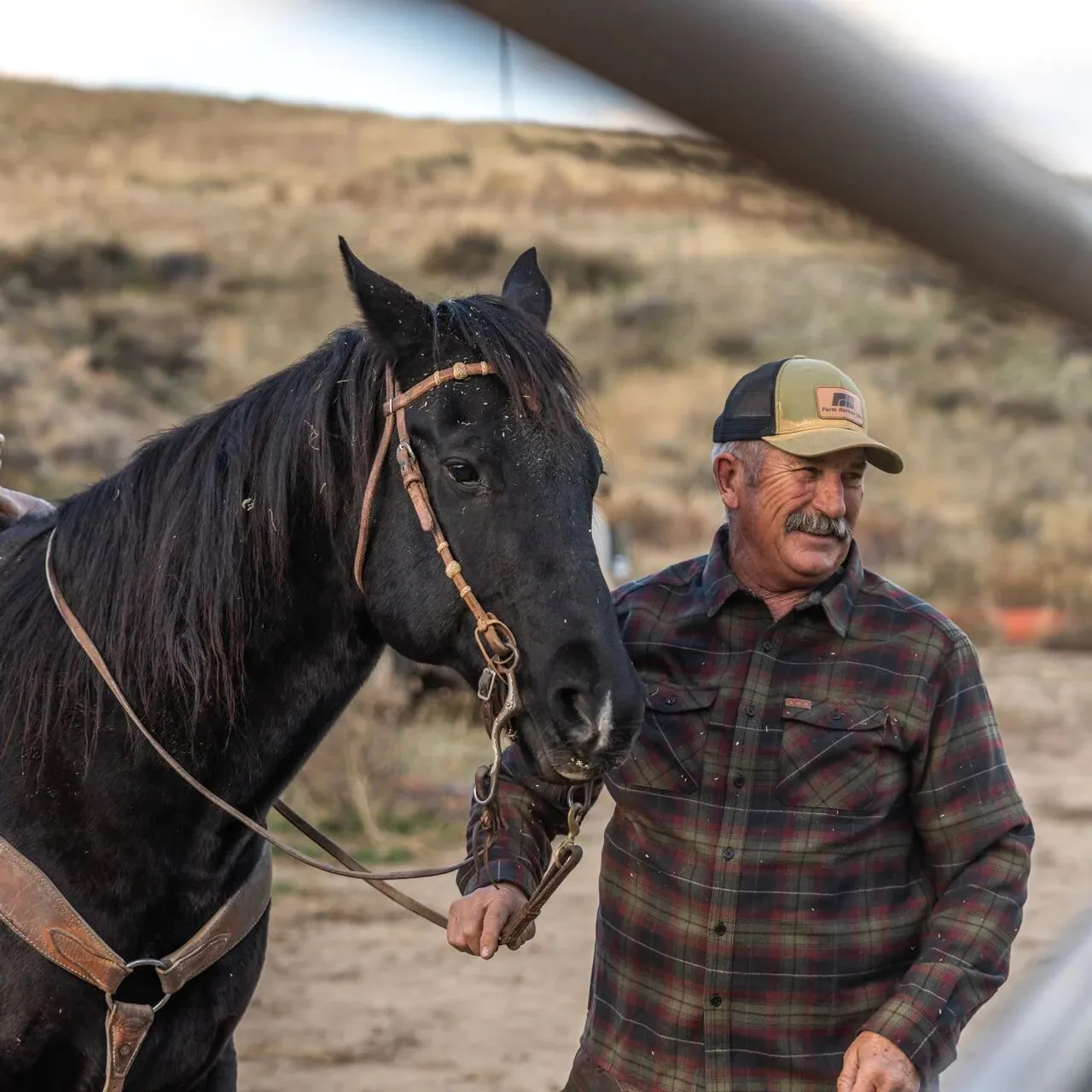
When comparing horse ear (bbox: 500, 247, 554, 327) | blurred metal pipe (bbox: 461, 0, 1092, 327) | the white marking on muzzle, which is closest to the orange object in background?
horse ear (bbox: 500, 247, 554, 327)

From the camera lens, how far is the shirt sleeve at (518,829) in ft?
7.83

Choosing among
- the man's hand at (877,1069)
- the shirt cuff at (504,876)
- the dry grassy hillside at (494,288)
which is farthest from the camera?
the dry grassy hillside at (494,288)

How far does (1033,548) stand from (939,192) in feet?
69.0

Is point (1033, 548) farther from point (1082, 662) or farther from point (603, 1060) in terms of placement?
point (603, 1060)

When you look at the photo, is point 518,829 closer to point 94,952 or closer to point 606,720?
point 606,720

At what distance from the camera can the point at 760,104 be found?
1.65ft

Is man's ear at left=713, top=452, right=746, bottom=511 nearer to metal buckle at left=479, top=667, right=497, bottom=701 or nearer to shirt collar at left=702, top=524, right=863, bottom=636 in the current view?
shirt collar at left=702, top=524, right=863, bottom=636

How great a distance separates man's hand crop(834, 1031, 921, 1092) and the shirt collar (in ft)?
2.24

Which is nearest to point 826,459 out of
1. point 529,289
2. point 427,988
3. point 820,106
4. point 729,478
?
point 729,478

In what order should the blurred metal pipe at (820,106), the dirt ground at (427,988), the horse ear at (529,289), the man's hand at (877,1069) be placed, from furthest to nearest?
1. the dirt ground at (427,988)
2. the horse ear at (529,289)
3. the man's hand at (877,1069)
4. the blurred metal pipe at (820,106)

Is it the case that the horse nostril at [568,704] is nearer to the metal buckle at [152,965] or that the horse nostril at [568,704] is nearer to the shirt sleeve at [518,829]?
the shirt sleeve at [518,829]

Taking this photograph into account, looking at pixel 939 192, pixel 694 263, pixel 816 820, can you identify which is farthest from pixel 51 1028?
pixel 694 263

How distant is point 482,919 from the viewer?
89.7 inches

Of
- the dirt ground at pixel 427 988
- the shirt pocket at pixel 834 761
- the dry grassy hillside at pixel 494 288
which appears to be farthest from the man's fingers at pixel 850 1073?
the dry grassy hillside at pixel 494 288
